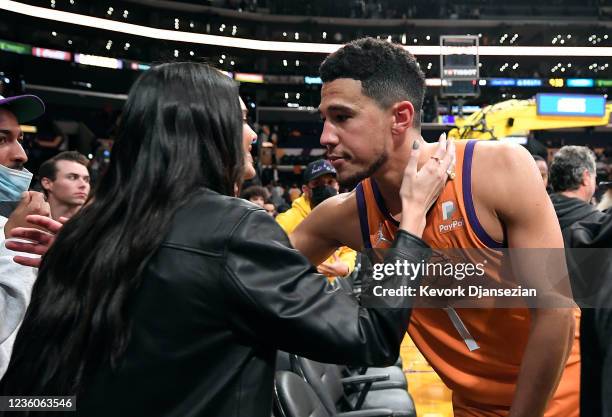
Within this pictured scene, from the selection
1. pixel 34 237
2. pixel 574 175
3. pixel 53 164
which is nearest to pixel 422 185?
pixel 34 237

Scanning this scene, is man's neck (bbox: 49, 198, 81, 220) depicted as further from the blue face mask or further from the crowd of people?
the crowd of people

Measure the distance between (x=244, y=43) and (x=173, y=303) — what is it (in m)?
31.1

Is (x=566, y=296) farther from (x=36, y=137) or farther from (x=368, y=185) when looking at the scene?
(x=36, y=137)

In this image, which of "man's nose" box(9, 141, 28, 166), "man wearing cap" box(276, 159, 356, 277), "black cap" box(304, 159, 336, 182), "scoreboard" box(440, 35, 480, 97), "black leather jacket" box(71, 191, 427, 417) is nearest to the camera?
"black leather jacket" box(71, 191, 427, 417)

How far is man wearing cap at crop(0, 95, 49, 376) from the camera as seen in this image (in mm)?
1659

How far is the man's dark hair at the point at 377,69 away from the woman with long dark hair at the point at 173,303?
0.73m

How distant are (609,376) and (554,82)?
34622 millimetres

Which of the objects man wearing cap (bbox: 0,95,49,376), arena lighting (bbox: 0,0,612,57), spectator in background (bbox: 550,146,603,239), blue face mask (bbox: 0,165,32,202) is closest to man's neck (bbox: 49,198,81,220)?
man wearing cap (bbox: 0,95,49,376)

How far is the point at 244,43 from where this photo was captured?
3089 centimetres

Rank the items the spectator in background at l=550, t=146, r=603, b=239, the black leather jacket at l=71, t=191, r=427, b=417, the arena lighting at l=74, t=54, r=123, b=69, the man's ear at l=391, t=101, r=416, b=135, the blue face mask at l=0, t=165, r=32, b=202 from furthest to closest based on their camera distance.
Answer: the arena lighting at l=74, t=54, r=123, b=69
the spectator in background at l=550, t=146, r=603, b=239
the blue face mask at l=0, t=165, r=32, b=202
the man's ear at l=391, t=101, r=416, b=135
the black leather jacket at l=71, t=191, r=427, b=417

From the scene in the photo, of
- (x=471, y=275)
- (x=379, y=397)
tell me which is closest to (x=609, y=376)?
(x=471, y=275)

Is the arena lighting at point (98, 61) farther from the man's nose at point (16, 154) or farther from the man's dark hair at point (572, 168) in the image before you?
the man's nose at point (16, 154)

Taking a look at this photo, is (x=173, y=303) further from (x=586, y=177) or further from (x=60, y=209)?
(x=60, y=209)

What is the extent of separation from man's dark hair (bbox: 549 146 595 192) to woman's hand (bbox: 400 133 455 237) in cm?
293
